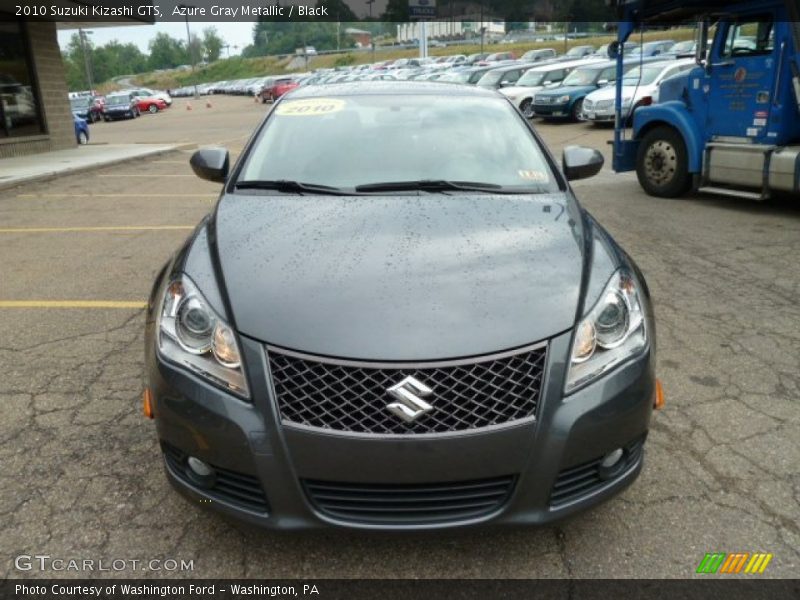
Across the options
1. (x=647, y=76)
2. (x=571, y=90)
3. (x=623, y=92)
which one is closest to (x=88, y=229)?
(x=623, y=92)

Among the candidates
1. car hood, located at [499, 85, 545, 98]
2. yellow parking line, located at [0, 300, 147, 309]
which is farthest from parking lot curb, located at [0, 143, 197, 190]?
car hood, located at [499, 85, 545, 98]

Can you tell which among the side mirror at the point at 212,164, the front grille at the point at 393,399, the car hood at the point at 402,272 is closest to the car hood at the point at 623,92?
the side mirror at the point at 212,164

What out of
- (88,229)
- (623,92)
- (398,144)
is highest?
(398,144)

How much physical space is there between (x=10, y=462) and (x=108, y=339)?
1.42 metres

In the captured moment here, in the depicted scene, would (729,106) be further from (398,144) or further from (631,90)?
(631,90)

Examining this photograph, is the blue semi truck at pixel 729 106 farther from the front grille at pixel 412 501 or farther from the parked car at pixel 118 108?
the parked car at pixel 118 108

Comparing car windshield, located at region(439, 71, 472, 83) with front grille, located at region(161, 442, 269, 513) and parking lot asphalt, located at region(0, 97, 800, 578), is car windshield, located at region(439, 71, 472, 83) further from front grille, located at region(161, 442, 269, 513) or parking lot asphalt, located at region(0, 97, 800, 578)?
front grille, located at region(161, 442, 269, 513)

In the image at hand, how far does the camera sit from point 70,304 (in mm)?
4992

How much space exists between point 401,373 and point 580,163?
2.23m

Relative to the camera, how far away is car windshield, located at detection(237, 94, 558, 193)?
328 cm

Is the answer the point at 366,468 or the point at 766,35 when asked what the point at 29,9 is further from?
the point at 366,468

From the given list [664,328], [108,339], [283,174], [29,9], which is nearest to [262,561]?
[283,174]

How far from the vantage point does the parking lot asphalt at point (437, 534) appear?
7.59 ft

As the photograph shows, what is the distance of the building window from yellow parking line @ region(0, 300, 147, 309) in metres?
12.2
